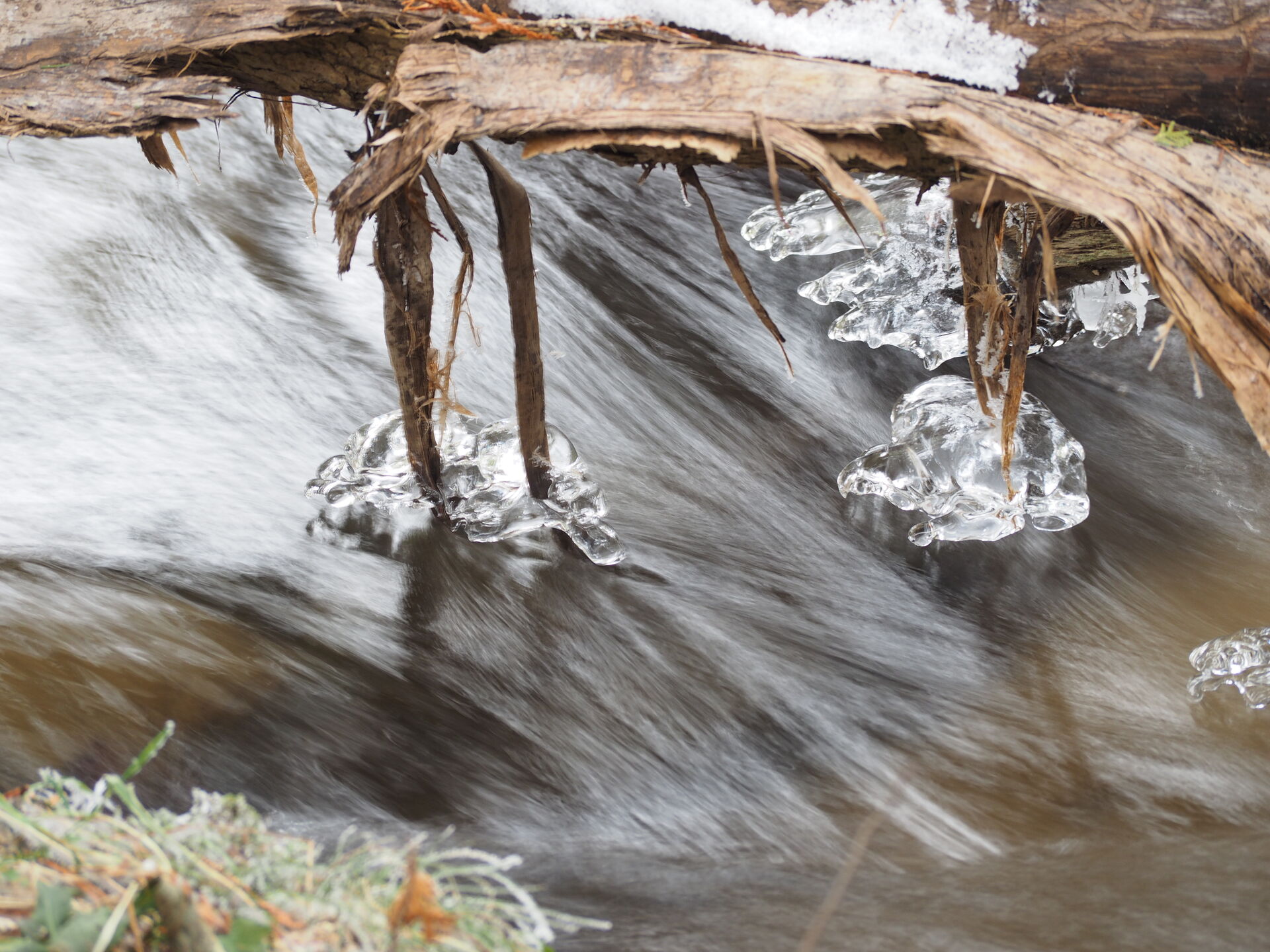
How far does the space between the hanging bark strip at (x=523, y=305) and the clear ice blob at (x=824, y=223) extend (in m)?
2.18

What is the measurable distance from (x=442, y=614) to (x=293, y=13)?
1735 millimetres

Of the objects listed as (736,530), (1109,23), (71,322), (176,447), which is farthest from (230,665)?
(1109,23)

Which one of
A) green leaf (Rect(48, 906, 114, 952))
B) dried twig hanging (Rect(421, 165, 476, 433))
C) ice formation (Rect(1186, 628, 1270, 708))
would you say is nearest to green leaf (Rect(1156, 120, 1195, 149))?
dried twig hanging (Rect(421, 165, 476, 433))

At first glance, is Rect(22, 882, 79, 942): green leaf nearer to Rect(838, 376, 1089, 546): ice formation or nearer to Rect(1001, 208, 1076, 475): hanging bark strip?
Rect(1001, 208, 1076, 475): hanging bark strip

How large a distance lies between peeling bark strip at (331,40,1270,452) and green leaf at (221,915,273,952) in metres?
1.37

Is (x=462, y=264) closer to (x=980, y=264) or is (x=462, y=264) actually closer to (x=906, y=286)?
(x=980, y=264)

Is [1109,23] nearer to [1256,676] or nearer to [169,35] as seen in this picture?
[169,35]

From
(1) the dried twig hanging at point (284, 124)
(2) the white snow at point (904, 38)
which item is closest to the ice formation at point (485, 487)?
(1) the dried twig hanging at point (284, 124)

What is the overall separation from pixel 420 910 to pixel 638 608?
2110 mm

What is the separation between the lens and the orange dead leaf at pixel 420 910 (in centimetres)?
112

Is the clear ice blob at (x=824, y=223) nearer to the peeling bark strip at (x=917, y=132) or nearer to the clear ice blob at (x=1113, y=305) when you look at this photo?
the clear ice blob at (x=1113, y=305)

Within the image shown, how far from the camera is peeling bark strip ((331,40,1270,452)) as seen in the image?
156 cm

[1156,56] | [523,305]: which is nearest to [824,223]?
[523,305]

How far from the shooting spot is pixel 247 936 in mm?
1102
